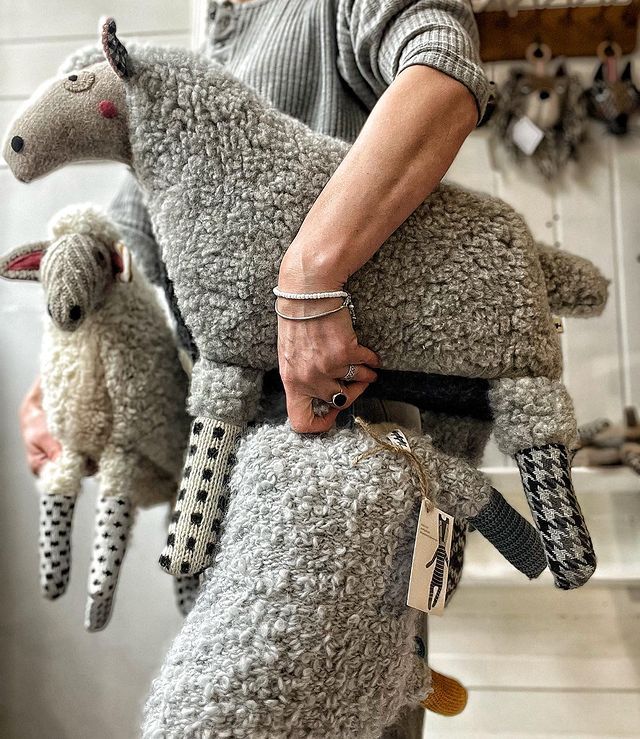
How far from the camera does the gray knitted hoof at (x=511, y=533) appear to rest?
1.84 feet

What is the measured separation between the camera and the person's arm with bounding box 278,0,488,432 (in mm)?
503

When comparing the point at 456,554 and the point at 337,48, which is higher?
the point at 337,48

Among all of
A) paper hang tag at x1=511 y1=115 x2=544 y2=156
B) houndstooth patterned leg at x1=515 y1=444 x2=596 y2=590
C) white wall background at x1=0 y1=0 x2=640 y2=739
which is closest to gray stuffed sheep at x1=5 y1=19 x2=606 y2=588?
houndstooth patterned leg at x1=515 y1=444 x2=596 y2=590

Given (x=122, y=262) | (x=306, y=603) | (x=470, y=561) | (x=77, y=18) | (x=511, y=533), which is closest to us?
(x=306, y=603)

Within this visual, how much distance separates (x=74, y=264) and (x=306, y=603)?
0.40m

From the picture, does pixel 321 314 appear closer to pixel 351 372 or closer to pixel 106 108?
pixel 351 372

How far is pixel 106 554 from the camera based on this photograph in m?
0.72

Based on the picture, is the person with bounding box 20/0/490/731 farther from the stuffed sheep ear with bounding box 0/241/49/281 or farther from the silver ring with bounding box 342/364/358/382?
the stuffed sheep ear with bounding box 0/241/49/281

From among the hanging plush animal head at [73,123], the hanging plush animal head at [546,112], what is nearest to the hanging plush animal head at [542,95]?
the hanging plush animal head at [546,112]

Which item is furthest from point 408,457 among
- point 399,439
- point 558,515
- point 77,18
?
point 77,18

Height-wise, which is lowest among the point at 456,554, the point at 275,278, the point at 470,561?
the point at 470,561

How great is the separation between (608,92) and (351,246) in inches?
31.8

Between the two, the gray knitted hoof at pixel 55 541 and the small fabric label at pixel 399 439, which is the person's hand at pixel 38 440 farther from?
the small fabric label at pixel 399 439

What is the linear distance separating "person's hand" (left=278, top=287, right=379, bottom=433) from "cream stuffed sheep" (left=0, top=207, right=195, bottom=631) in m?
0.26
